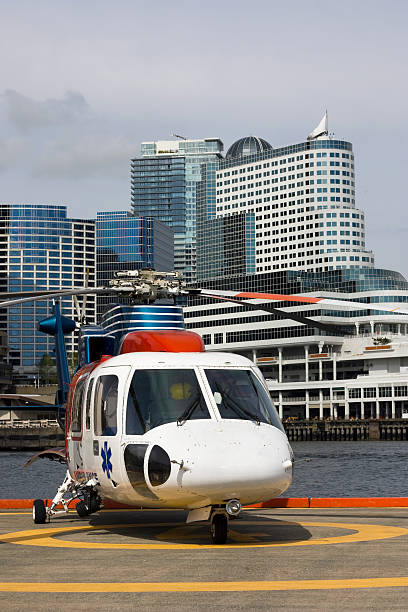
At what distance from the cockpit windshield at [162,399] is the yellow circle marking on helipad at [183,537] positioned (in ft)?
6.48

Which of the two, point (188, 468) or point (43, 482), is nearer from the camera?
point (188, 468)

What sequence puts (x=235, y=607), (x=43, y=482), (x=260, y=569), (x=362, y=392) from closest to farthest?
Answer: (x=235, y=607) → (x=260, y=569) → (x=43, y=482) → (x=362, y=392)

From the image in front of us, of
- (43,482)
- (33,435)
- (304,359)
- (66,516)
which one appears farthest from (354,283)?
(66,516)

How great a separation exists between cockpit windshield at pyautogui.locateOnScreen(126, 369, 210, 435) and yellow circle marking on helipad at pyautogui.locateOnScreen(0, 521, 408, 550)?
198 centimetres

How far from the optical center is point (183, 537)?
1625cm

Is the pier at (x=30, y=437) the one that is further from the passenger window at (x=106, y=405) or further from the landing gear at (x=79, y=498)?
the passenger window at (x=106, y=405)

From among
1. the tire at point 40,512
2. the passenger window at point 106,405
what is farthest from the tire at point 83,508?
the passenger window at point 106,405

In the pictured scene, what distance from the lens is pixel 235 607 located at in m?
10.3

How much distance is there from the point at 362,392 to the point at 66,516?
517ft

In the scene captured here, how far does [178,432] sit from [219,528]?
5.89 feet

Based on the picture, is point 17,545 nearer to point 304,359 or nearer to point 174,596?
point 174,596

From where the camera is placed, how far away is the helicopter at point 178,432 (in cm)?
1440

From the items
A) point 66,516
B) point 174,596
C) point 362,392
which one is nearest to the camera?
point 174,596

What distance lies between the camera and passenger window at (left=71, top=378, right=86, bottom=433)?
18.6m
